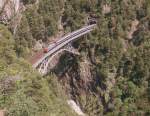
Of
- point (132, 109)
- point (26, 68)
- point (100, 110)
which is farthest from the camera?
point (100, 110)

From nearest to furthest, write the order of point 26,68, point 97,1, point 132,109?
point 26,68 < point 132,109 < point 97,1

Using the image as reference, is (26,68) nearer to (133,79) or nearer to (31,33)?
(31,33)

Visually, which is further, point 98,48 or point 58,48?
point 98,48

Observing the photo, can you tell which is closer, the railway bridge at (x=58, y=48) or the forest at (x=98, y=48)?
the railway bridge at (x=58, y=48)

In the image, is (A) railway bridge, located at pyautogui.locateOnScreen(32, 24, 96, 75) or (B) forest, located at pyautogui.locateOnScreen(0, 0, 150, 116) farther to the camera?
(B) forest, located at pyautogui.locateOnScreen(0, 0, 150, 116)

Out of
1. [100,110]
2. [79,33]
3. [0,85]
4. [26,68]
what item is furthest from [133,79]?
[0,85]

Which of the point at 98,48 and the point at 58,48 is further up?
the point at 58,48

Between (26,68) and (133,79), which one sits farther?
(133,79)

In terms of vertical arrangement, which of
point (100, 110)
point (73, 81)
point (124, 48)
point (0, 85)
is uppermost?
point (0, 85)
